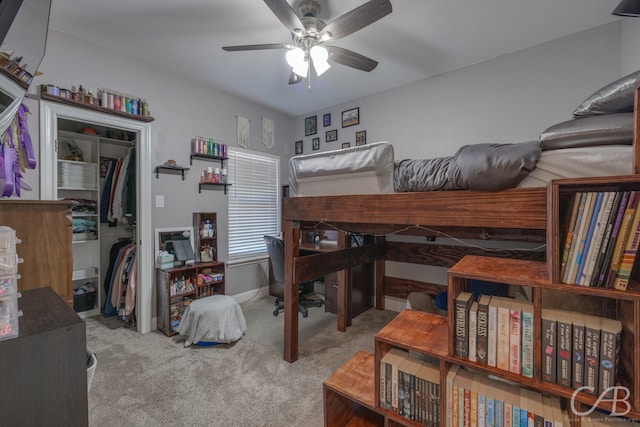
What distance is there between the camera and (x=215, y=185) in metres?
3.26

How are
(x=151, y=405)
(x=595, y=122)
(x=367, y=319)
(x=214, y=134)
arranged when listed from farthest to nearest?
1. (x=214, y=134)
2. (x=367, y=319)
3. (x=151, y=405)
4. (x=595, y=122)

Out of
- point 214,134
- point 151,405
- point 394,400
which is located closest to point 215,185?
point 214,134

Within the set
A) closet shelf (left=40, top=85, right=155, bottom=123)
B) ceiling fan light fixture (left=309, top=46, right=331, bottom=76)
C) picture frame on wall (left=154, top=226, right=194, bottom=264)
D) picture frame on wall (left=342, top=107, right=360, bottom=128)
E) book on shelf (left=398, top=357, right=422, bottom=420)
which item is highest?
picture frame on wall (left=342, top=107, right=360, bottom=128)

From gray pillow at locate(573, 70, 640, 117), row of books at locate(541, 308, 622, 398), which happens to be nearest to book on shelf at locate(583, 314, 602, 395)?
row of books at locate(541, 308, 622, 398)

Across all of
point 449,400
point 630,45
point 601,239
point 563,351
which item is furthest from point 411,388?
point 630,45

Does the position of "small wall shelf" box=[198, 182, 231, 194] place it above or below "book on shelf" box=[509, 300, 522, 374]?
above

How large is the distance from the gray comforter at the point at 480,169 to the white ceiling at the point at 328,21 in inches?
51.7

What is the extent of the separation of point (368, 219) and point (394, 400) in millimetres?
926

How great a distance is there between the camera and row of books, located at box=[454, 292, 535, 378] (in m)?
0.96

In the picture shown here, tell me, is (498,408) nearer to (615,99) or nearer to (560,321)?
(560,321)

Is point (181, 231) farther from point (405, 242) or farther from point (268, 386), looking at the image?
point (405, 242)

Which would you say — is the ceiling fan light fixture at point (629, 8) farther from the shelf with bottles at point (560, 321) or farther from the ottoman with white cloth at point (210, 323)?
the ottoman with white cloth at point (210, 323)

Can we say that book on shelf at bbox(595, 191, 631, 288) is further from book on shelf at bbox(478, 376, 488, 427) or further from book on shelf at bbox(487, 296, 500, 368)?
book on shelf at bbox(478, 376, 488, 427)

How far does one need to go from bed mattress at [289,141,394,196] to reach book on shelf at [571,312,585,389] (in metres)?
0.99
